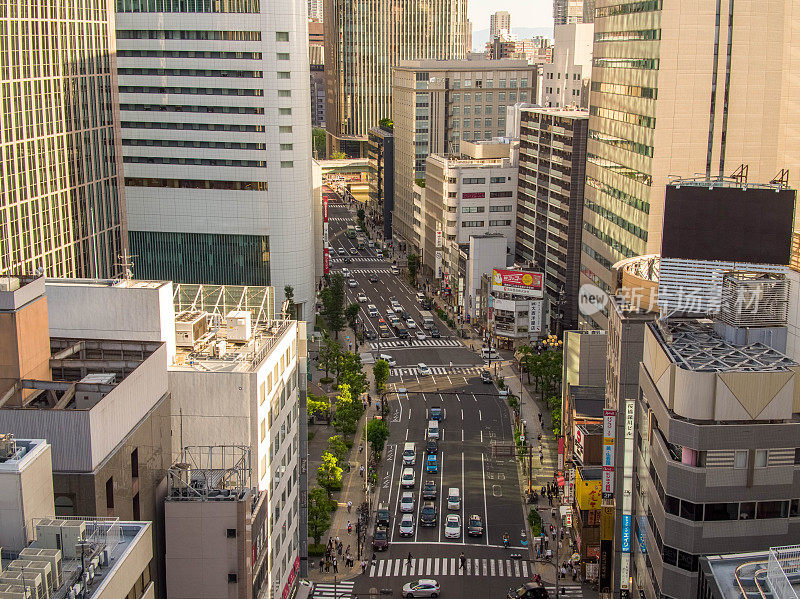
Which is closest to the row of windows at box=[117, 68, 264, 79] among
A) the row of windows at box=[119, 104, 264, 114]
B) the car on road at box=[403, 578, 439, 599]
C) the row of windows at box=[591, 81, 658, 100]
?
the row of windows at box=[119, 104, 264, 114]

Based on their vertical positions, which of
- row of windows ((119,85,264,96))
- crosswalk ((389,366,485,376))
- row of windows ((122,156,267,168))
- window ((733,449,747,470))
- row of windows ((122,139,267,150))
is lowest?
crosswalk ((389,366,485,376))

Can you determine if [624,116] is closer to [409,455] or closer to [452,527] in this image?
[409,455]

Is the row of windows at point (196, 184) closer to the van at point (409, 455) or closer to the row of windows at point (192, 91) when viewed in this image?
the row of windows at point (192, 91)

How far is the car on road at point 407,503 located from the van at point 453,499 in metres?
3.52

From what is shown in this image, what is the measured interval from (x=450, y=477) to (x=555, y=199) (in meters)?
62.8

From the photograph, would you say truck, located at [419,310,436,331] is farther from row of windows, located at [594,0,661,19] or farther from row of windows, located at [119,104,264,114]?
row of windows, located at [594,0,661,19]

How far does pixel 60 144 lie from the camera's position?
106062 millimetres

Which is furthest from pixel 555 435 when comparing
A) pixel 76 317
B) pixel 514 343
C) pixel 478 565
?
pixel 76 317

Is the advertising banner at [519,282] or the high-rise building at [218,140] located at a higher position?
the high-rise building at [218,140]

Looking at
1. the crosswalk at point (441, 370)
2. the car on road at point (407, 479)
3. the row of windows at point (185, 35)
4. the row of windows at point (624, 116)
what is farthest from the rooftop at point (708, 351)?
the row of windows at point (185, 35)

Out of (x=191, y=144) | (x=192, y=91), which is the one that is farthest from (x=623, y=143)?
(x=191, y=144)

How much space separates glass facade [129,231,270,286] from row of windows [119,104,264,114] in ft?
56.2

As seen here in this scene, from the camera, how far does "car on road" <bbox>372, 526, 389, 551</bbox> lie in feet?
289

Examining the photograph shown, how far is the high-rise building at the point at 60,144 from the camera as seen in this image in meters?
96.5
